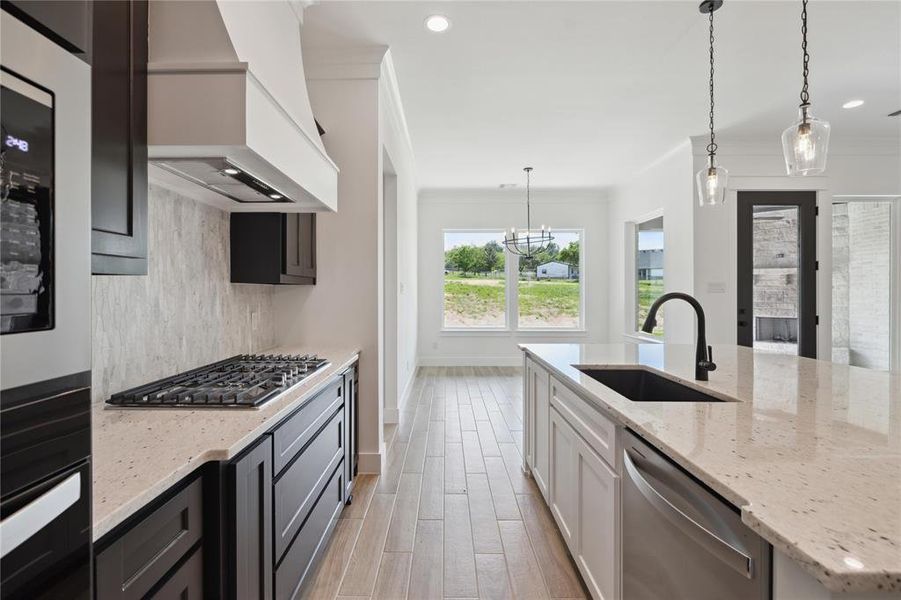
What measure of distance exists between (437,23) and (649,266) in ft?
15.8

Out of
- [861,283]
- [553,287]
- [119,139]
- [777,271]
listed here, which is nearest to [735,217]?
[777,271]

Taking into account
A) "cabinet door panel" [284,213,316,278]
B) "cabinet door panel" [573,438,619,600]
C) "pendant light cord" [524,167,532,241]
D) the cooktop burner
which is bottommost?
"cabinet door panel" [573,438,619,600]

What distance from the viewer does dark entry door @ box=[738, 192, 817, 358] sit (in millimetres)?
4802

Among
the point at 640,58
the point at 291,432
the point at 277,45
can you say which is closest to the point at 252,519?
the point at 291,432

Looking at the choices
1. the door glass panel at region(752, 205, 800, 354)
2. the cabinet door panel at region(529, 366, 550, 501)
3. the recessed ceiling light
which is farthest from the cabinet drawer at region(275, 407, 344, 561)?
the door glass panel at region(752, 205, 800, 354)

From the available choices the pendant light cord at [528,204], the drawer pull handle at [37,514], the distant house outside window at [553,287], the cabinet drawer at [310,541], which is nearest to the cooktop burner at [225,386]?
the cabinet drawer at [310,541]

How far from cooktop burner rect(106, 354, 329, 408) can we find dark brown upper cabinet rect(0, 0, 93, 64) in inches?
43.3

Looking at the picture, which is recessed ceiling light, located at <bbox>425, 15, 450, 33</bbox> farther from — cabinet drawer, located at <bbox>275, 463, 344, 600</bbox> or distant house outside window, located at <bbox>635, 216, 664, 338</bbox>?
distant house outside window, located at <bbox>635, 216, 664, 338</bbox>

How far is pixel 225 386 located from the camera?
1625 mm

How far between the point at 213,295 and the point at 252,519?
1379 millimetres

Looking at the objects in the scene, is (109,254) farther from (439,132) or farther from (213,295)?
(439,132)

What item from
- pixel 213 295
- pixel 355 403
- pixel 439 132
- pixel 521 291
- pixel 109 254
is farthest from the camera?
pixel 521 291

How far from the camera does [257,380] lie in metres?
1.72

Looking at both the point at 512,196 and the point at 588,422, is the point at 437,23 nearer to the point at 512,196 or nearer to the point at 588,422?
the point at 588,422
